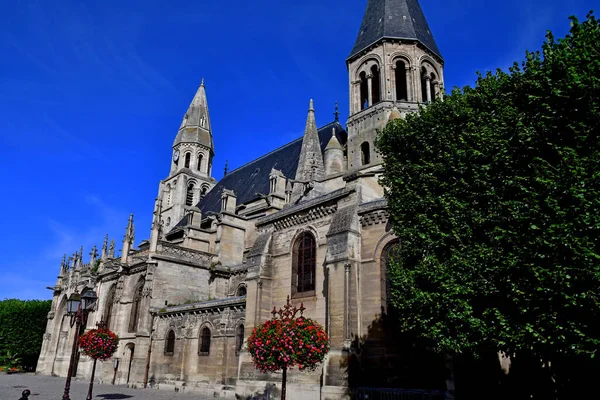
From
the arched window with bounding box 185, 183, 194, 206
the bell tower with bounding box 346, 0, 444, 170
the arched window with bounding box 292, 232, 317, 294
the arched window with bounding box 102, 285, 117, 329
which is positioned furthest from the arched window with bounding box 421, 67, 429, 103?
the arched window with bounding box 185, 183, 194, 206

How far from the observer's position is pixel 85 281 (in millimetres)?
37781

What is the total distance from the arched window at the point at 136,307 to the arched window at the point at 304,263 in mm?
14553

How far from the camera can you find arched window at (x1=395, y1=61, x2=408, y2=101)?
96.0 feet

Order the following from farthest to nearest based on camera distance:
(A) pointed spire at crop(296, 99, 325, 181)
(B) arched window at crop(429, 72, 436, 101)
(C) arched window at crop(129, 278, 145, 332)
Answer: (B) arched window at crop(429, 72, 436, 101)
(A) pointed spire at crop(296, 99, 325, 181)
(C) arched window at crop(129, 278, 145, 332)

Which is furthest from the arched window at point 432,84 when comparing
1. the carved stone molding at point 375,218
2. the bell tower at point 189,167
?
the bell tower at point 189,167

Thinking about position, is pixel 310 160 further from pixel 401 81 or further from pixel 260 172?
pixel 260 172

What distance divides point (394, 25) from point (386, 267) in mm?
20329

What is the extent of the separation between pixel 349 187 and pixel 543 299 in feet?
30.0

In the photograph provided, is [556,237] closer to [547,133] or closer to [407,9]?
[547,133]

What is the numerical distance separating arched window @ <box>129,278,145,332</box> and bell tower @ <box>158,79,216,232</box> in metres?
17.5

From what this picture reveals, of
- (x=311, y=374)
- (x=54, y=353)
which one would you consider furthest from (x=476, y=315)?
(x=54, y=353)

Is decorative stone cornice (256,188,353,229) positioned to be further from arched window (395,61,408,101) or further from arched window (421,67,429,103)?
arched window (421,67,429,103)

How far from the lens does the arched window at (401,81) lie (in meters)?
29.3

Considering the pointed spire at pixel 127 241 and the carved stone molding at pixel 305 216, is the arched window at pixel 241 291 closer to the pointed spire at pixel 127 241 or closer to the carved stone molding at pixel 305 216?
the pointed spire at pixel 127 241
